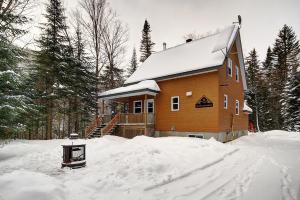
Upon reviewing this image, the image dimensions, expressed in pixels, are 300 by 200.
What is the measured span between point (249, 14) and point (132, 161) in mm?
22218

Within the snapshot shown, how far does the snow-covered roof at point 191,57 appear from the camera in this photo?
14367 millimetres

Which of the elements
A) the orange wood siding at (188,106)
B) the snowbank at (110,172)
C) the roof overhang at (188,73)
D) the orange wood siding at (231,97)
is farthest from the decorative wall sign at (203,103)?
the snowbank at (110,172)

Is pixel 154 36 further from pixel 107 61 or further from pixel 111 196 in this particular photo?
pixel 111 196

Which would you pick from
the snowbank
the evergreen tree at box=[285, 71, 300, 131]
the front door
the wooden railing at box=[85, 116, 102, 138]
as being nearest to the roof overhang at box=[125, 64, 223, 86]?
the front door

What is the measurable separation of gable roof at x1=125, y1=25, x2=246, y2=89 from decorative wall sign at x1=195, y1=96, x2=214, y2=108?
219 centimetres

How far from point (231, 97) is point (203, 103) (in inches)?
152

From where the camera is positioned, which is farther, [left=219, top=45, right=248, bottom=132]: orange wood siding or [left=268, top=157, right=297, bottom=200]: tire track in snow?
[left=219, top=45, right=248, bottom=132]: orange wood siding

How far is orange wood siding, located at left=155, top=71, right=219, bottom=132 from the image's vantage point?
13711 mm

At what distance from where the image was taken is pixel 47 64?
18.9 m

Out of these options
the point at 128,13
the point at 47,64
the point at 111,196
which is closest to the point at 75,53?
the point at 47,64

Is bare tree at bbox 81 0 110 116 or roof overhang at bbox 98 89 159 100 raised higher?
bare tree at bbox 81 0 110 116

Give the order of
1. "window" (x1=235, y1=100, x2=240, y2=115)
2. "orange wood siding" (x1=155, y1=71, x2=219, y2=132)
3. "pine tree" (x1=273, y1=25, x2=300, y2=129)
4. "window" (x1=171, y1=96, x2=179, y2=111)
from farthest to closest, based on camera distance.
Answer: "pine tree" (x1=273, y1=25, x2=300, y2=129) → "window" (x1=235, y1=100, x2=240, y2=115) → "window" (x1=171, y1=96, x2=179, y2=111) → "orange wood siding" (x1=155, y1=71, x2=219, y2=132)

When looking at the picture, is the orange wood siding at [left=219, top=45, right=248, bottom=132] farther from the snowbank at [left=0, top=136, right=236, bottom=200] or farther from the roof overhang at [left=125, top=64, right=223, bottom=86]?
the snowbank at [left=0, top=136, right=236, bottom=200]

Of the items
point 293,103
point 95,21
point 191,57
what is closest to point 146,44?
point 95,21
